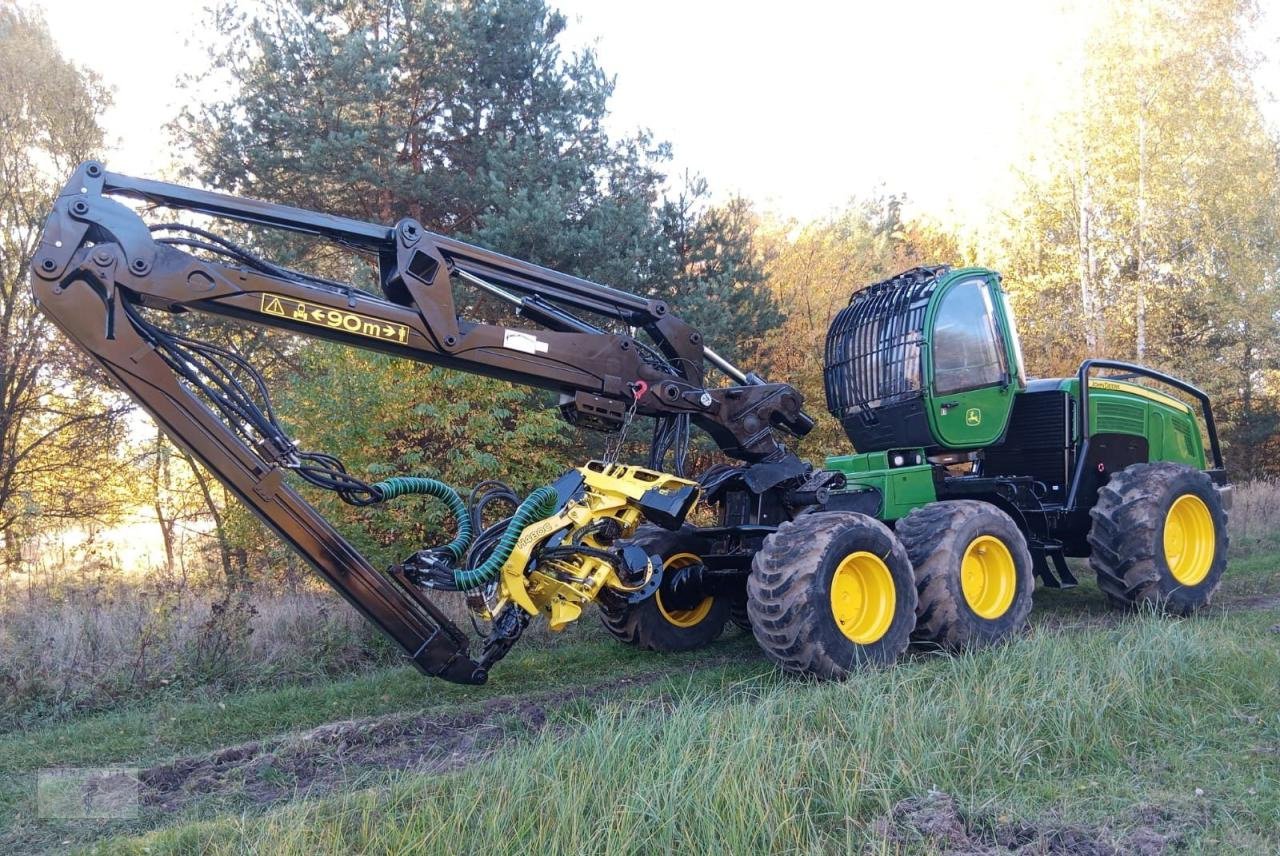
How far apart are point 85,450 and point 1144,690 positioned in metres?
15.4

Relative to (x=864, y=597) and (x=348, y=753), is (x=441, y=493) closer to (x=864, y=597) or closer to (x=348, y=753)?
(x=348, y=753)

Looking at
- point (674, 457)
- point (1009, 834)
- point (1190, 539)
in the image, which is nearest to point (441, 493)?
point (674, 457)

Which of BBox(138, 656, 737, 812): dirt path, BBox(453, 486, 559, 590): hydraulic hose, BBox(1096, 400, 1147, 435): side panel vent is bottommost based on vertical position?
BBox(138, 656, 737, 812): dirt path

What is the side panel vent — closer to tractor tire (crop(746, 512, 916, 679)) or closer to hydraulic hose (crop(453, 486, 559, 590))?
tractor tire (crop(746, 512, 916, 679))

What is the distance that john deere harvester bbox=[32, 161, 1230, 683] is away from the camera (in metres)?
5.09

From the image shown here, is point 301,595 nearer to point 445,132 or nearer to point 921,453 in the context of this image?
point 921,453

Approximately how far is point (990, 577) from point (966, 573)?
0.67ft

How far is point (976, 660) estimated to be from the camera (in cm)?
556

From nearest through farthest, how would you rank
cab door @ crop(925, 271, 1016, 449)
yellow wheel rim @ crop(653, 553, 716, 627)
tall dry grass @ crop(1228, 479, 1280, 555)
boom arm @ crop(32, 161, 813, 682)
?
1. boom arm @ crop(32, 161, 813, 682)
2. yellow wheel rim @ crop(653, 553, 716, 627)
3. cab door @ crop(925, 271, 1016, 449)
4. tall dry grass @ crop(1228, 479, 1280, 555)

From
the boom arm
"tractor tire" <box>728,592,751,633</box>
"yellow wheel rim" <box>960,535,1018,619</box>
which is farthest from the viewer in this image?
"tractor tire" <box>728,592,751,633</box>

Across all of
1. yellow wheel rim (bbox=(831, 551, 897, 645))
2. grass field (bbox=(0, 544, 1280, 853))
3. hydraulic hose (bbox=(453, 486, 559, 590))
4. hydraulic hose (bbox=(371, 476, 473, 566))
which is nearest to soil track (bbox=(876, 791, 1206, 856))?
grass field (bbox=(0, 544, 1280, 853))

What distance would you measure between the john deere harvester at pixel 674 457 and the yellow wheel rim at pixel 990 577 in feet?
0.05

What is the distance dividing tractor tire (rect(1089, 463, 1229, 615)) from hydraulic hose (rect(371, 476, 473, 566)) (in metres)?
5.16

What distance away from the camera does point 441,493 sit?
588 centimetres
